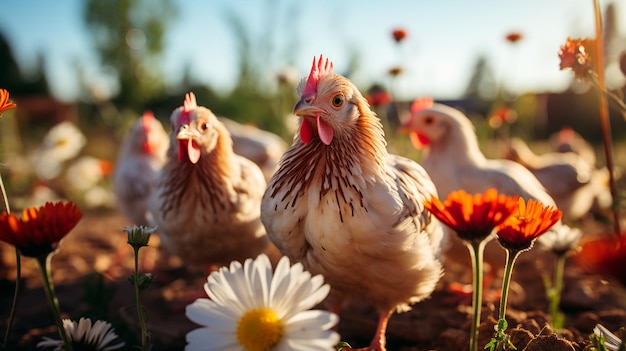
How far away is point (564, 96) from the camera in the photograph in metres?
16.8

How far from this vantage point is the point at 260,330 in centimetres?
123

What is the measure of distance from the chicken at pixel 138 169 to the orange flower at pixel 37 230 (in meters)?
2.42

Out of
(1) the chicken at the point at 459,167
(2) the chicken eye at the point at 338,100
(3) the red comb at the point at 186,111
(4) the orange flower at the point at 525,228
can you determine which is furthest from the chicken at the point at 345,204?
(1) the chicken at the point at 459,167

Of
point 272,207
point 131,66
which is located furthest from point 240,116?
point 131,66

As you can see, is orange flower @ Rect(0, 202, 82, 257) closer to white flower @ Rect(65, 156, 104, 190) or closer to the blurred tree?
white flower @ Rect(65, 156, 104, 190)

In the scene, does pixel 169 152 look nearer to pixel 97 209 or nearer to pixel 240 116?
pixel 97 209

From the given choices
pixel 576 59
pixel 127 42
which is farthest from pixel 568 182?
pixel 127 42

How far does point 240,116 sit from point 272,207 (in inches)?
345

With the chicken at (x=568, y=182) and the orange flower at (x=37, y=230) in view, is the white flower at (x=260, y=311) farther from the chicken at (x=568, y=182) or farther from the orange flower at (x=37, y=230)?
the chicken at (x=568, y=182)

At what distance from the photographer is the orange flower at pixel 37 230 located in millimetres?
1131

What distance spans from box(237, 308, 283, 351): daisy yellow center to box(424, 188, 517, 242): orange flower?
530mm

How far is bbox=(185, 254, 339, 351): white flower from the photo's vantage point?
122 cm

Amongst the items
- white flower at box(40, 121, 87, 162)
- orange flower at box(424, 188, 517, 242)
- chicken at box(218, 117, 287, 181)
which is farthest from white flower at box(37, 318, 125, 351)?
white flower at box(40, 121, 87, 162)

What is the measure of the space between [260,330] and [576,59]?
1380mm
